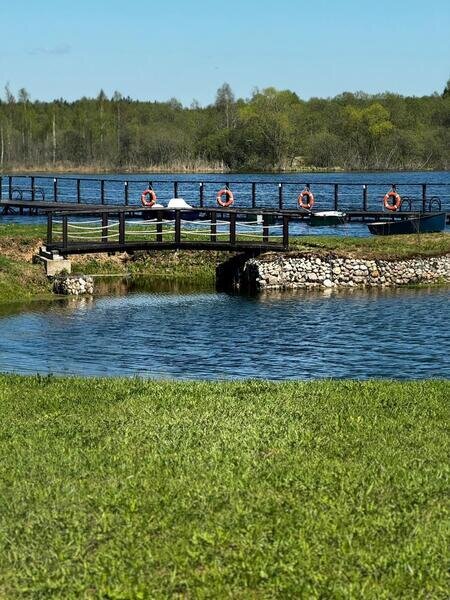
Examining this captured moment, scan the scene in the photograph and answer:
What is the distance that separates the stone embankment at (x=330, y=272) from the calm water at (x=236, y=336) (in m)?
1.31

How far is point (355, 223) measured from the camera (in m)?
54.1

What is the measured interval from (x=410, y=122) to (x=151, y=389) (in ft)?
534

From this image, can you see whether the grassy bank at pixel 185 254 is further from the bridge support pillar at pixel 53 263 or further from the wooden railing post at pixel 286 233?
the bridge support pillar at pixel 53 263

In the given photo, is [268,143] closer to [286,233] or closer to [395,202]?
[395,202]

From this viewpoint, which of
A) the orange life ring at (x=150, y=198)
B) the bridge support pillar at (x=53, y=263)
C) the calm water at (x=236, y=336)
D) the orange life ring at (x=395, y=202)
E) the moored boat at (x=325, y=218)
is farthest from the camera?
the orange life ring at (x=395, y=202)

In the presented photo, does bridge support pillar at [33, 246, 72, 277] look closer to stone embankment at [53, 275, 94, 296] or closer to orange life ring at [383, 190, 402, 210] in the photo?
stone embankment at [53, 275, 94, 296]

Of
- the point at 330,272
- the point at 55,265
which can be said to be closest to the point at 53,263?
the point at 55,265

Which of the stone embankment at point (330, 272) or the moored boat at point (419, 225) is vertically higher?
the moored boat at point (419, 225)

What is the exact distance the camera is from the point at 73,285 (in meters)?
32.4

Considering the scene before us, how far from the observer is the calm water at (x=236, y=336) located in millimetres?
21547

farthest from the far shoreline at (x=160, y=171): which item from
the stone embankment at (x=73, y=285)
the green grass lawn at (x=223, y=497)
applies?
the green grass lawn at (x=223, y=497)

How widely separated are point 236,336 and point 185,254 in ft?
40.2

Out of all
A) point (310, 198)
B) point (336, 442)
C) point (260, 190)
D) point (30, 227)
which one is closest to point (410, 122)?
point (260, 190)

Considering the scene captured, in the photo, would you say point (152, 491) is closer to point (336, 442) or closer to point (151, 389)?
point (336, 442)
